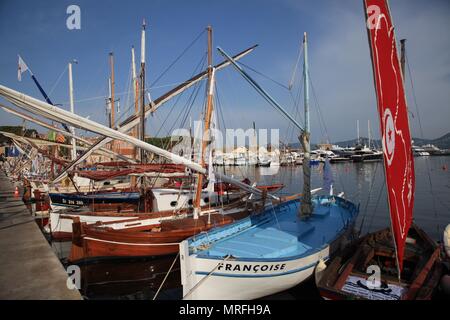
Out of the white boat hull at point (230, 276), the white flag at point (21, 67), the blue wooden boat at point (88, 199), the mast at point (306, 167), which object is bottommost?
the white boat hull at point (230, 276)

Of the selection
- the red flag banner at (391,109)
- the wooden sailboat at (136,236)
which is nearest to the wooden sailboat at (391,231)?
the red flag banner at (391,109)

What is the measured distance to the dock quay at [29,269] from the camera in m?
6.81

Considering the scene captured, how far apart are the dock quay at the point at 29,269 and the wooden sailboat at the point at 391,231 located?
7.16m

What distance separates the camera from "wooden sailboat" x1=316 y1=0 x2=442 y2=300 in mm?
6203

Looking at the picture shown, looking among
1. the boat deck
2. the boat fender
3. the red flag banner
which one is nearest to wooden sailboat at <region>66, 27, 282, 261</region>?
the boat deck

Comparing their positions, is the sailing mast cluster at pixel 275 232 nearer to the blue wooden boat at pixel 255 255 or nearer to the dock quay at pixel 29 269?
the blue wooden boat at pixel 255 255

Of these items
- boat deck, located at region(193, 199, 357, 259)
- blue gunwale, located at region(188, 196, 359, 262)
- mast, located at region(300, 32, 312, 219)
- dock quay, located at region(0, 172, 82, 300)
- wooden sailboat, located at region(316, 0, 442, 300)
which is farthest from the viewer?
mast, located at region(300, 32, 312, 219)

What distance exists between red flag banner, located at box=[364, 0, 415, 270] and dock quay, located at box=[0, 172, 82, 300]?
7.86 metres

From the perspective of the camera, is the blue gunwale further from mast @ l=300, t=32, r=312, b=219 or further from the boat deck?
mast @ l=300, t=32, r=312, b=219

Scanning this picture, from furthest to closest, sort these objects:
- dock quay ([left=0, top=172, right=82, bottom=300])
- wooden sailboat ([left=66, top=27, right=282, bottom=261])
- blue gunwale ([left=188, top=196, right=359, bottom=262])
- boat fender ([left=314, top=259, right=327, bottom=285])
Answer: wooden sailboat ([left=66, top=27, right=282, bottom=261])
blue gunwale ([left=188, top=196, right=359, bottom=262])
boat fender ([left=314, top=259, right=327, bottom=285])
dock quay ([left=0, top=172, right=82, bottom=300])

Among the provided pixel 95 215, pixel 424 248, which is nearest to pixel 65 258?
pixel 95 215
